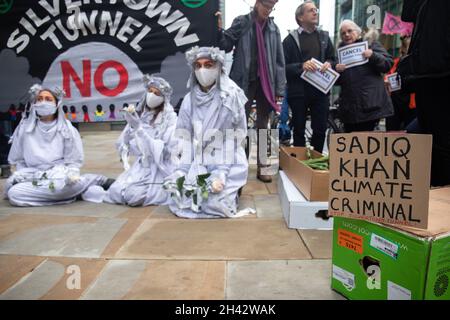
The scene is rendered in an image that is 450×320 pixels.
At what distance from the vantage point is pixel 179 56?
410cm

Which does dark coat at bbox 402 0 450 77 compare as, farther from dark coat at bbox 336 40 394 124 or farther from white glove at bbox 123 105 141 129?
white glove at bbox 123 105 141 129

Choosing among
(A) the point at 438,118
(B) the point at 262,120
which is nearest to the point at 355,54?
(B) the point at 262,120

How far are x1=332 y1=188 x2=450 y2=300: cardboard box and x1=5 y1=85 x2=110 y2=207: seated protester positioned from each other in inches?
116

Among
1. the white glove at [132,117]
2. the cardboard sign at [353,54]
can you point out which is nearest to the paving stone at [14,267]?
the white glove at [132,117]

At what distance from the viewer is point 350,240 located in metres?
1.90

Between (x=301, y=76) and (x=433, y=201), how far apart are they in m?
2.69

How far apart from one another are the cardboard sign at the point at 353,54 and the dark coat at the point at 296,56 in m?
0.29

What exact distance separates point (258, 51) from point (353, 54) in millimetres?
1056

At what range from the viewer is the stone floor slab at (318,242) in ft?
8.46

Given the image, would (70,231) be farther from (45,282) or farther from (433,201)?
(433,201)

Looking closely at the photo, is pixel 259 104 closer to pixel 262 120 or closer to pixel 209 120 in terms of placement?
pixel 262 120

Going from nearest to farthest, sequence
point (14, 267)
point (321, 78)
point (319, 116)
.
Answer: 1. point (14, 267)
2. point (321, 78)
3. point (319, 116)

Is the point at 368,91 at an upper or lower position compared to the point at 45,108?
upper

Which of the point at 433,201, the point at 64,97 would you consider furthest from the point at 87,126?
the point at 433,201
